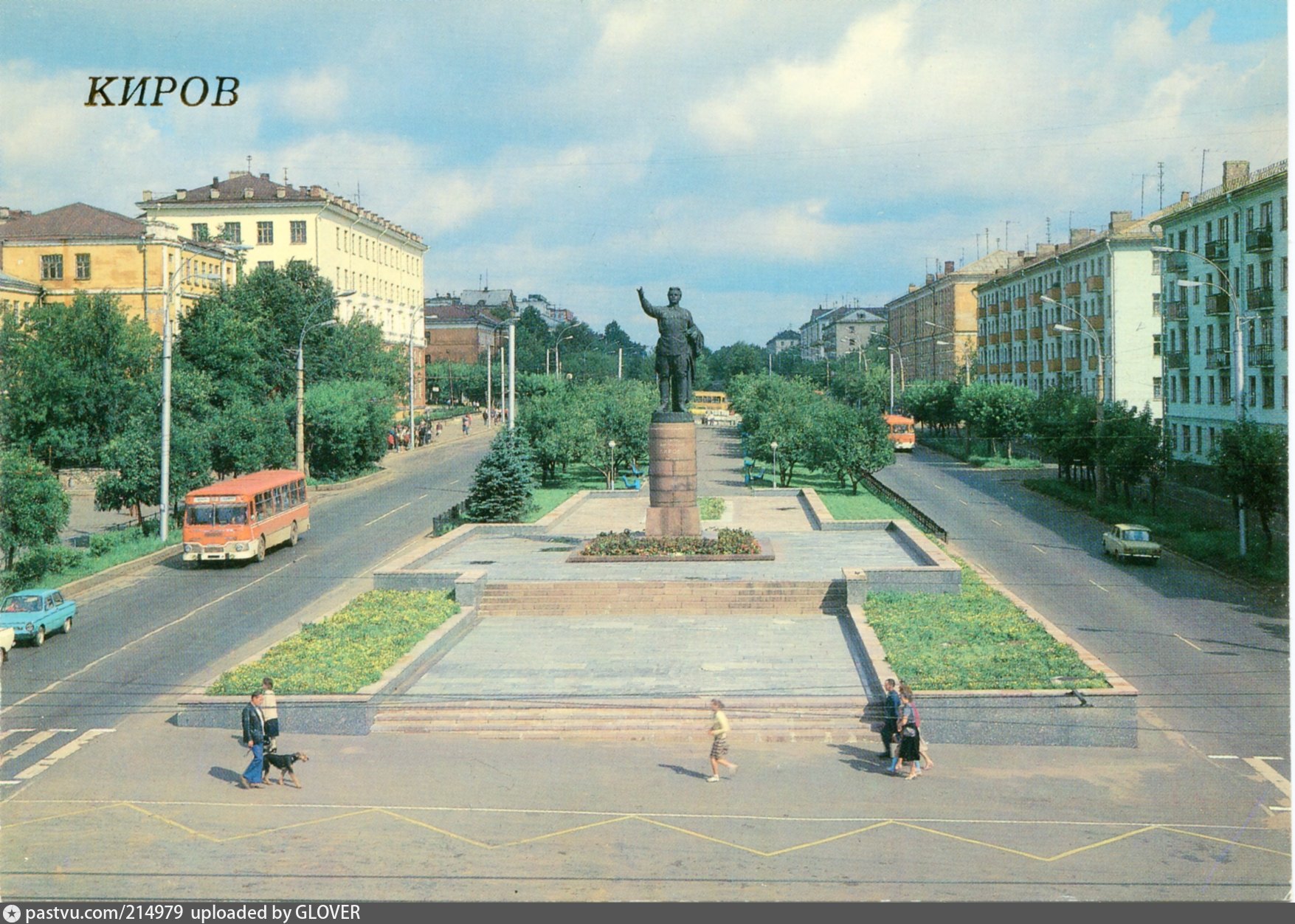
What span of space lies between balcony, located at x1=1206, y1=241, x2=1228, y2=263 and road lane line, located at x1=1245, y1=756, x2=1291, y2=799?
39.9m

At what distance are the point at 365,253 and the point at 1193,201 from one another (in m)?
58.3

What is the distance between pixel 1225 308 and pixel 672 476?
2994cm

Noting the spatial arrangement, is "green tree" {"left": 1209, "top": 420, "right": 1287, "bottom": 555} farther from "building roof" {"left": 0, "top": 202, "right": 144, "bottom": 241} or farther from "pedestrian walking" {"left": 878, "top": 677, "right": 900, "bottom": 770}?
"building roof" {"left": 0, "top": 202, "right": 144, "bottom": 241}

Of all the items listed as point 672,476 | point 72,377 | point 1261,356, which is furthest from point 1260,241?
point 72,377

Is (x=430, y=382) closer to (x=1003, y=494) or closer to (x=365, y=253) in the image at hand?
(x=365, y=253)

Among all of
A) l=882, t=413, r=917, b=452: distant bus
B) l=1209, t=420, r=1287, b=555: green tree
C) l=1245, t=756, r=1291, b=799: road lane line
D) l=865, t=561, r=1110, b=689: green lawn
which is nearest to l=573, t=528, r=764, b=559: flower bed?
l=865, t=561, r=1110, b=689: green lawn

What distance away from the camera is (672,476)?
33.7m

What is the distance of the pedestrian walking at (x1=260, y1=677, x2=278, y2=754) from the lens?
16.8 metres

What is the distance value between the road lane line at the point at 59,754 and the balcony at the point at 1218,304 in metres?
45.9

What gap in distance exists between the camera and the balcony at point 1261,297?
47500 mm

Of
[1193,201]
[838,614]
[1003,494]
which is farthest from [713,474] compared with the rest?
[838,614]

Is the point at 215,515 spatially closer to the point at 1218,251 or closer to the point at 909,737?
the point at 909,737

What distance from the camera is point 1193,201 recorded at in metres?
55.9

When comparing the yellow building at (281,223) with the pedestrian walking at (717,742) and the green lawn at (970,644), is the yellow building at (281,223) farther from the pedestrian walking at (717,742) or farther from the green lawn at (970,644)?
the pedestrian walking at (717,742)
